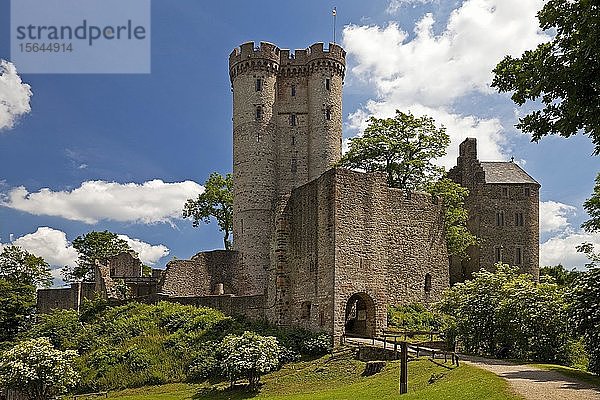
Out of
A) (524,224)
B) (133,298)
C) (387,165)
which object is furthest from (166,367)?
(524,224)

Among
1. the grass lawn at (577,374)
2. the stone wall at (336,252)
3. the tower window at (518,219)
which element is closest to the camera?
the grass lawn at (577,374)

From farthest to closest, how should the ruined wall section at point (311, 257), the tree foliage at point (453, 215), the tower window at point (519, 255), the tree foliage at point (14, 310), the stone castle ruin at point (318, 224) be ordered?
the tower window at point (519, 255)
the tree foliage at point (14, 310)
the tree foliage at point (453, 215)
the stone castle ruin at point (318, 224)
the ruined wall section at point (311, 257)

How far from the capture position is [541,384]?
20109mm

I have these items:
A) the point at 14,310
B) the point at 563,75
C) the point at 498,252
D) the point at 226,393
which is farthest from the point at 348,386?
the point at 14,310

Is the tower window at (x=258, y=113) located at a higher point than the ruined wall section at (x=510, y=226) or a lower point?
higher

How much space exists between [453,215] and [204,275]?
1912cm

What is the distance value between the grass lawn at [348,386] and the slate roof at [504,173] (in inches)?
1134

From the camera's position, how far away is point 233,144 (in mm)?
59531

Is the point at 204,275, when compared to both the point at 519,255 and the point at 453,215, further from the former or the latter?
the point at 519,255

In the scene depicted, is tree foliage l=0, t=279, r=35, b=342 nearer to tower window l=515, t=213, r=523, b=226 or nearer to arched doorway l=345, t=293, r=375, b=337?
arched doorway l=345, t=293, r=375, b=337

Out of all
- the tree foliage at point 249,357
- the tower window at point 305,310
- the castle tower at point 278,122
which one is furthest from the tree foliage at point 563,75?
the castle tower at point 278,122

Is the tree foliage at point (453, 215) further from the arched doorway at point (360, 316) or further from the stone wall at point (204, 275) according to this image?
the stone wall at point (204, 275)

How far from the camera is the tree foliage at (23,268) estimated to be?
62000 millimetres

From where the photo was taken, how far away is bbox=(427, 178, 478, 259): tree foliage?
46375 millimetres
